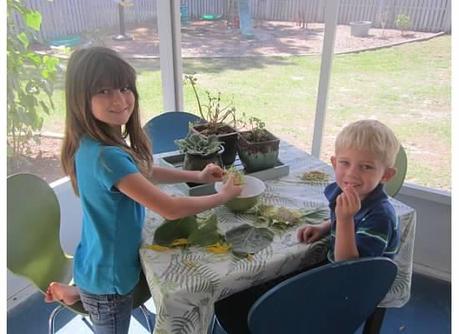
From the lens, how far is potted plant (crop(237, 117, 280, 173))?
140 cm

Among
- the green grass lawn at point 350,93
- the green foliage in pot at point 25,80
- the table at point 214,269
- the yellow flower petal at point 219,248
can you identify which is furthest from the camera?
the green grass lawn at point 350,93

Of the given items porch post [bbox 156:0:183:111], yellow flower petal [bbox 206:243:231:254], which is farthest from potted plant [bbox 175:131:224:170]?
porch post [bbox 156:0:183:111]

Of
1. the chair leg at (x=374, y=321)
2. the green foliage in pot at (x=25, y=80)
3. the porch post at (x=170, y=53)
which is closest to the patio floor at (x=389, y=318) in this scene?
the chair leg at (x=374, y=321)

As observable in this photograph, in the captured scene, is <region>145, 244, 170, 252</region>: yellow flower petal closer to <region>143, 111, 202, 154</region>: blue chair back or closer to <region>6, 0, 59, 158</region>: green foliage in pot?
<region>143, 111, 202, 154</region>: blue chair back

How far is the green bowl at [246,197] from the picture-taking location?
4.00 feet

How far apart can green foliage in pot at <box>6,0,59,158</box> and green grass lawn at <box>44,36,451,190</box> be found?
9 centimetres

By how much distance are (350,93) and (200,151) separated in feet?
3.86

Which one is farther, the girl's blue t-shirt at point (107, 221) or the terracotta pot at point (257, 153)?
the terracotta pot at point (257, 153)

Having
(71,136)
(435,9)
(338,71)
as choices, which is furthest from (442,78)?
(71,136)

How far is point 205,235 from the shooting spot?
1.09 m

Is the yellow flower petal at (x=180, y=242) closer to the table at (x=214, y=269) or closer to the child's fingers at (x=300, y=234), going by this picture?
the table at (x=214, y=269)

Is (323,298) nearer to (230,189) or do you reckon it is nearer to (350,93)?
(230,189)

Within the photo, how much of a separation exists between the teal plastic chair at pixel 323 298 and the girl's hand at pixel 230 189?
0.39m

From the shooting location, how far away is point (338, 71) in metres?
2.15
